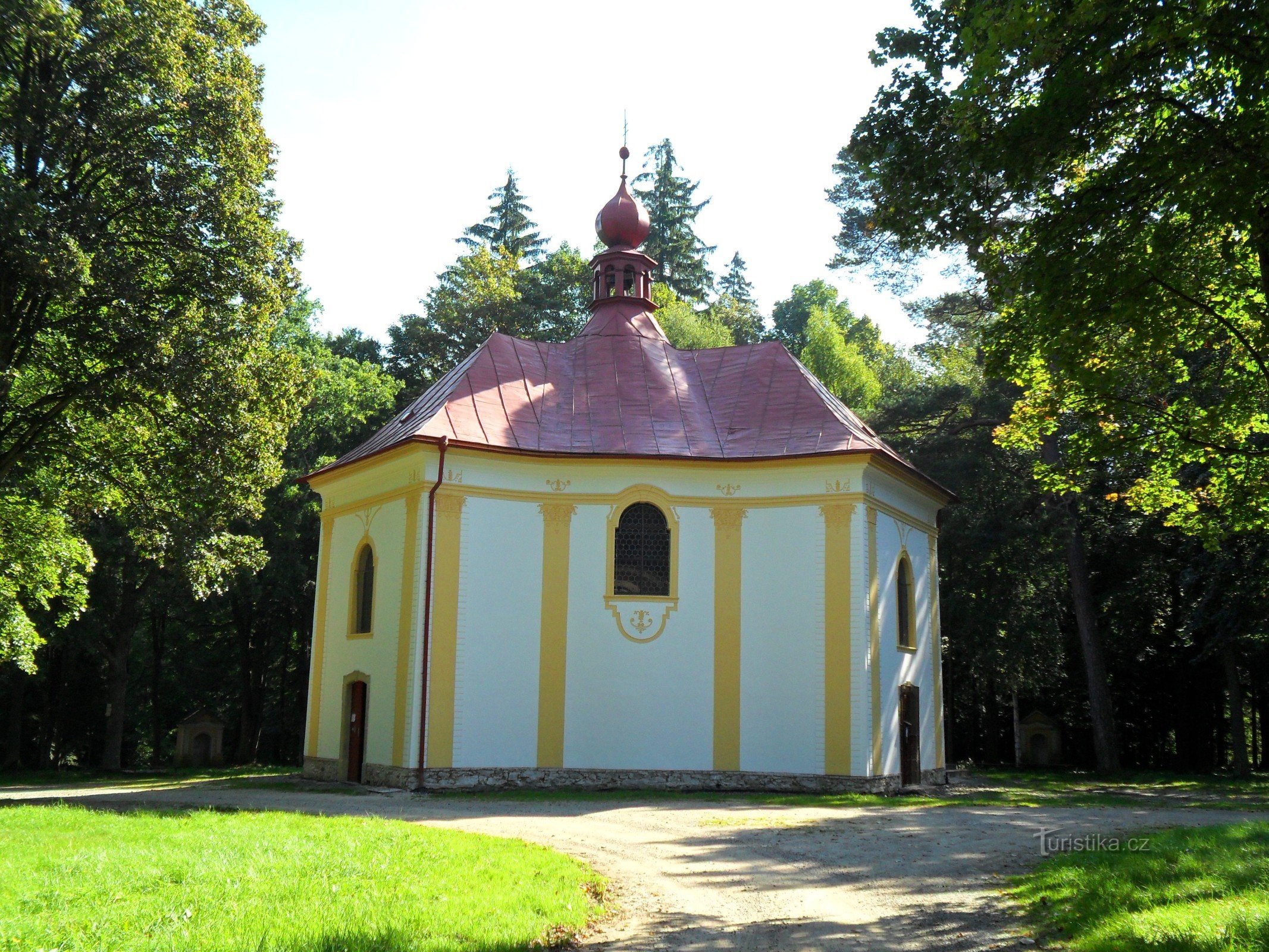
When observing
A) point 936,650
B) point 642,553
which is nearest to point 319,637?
point 642,553

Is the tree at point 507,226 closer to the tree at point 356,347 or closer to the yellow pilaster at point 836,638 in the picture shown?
the tree at point 356,347

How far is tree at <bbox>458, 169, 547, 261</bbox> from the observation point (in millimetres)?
49219

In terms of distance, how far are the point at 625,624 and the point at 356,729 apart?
5.41 m

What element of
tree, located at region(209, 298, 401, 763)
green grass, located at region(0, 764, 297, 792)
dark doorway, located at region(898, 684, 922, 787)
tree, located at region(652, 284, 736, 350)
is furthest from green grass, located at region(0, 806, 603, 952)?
tree, located at region(652, 284, 736, 350)

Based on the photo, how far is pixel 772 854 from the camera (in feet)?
35.3

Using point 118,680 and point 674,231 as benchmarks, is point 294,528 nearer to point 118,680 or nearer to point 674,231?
point 118,680

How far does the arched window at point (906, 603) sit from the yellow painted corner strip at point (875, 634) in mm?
1814

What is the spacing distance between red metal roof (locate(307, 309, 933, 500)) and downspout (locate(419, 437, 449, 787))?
55 cm

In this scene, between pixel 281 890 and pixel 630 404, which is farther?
pixel 630 404

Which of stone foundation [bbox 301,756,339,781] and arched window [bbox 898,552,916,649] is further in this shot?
arched window [bbox 898,552,916,649]

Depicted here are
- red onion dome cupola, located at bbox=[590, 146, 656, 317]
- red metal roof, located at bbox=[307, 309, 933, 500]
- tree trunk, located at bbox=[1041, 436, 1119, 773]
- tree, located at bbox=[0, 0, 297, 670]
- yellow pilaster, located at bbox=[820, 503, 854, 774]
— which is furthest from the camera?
tree trunk, located at bbox=[1041, 436, 1119, 773]

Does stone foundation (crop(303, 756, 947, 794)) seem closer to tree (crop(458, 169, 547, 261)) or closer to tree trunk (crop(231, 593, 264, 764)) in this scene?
tree trunk (crop(231, 593, 264, 764))

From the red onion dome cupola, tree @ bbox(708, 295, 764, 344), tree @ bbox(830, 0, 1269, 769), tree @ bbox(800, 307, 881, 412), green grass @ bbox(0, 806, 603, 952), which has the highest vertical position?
tree @ bbox(708, 295, 764, 344)

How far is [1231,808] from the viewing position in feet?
55.1
